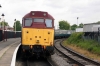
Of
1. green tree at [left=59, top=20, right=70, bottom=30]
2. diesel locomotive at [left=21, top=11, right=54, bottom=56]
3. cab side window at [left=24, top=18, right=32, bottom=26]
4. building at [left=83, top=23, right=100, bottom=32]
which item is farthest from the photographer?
green tree at [left=59, top=20, right=70, bottom=30]

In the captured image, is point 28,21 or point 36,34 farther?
point 28,21

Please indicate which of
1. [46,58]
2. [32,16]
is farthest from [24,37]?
[46,58]

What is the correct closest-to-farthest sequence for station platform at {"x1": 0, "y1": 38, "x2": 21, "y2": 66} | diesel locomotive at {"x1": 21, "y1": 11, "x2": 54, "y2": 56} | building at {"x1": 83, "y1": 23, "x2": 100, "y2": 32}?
1. station platform at {"x1": 0, "y1": 38, "x2": 21, "y2": 66}
2. diesel locomotive at {"x1": 21, "y1": 11, "x2": 54, "y2": 56}
3. building at {"x1": 83, "y1": 23, "x2": 100, "y2": 32}

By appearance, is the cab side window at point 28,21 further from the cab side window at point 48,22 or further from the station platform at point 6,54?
the station platform at point 6,54

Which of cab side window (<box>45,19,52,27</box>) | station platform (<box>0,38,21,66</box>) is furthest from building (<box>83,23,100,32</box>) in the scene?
cab side window (<box>45,19,52,27</box>)

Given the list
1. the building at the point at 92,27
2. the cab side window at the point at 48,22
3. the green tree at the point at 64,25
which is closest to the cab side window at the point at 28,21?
the cab side window at the point at 48,22

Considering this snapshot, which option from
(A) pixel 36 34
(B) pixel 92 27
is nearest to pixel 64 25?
(B) pixel 92 27

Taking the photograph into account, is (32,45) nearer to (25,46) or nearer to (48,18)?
(25,46)

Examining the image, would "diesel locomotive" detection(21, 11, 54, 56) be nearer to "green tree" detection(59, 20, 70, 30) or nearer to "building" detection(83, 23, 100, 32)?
"building" detection(83, 23, 100, 32)

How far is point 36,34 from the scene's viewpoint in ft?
51.8

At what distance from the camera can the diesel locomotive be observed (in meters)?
15.8

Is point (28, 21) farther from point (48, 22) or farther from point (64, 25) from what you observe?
point (64, 25)

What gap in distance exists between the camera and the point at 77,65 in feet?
47.2

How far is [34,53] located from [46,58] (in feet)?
6.97
